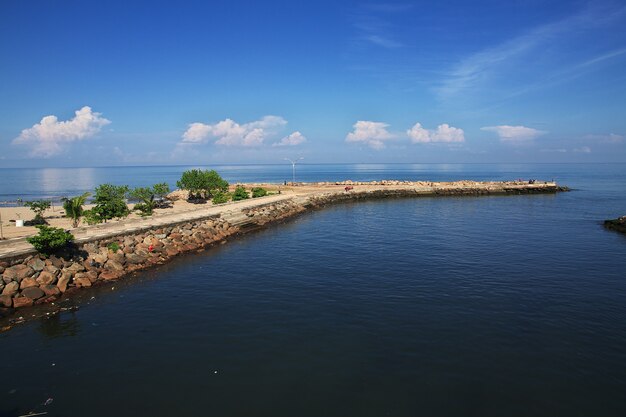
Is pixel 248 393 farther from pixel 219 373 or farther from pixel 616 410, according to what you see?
pixel 616 410

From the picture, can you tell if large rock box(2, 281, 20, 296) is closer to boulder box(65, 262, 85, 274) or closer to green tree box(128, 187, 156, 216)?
boulder box(65, 262, 85, 274)

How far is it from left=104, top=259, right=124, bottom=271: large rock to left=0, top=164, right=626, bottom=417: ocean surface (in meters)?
1.73

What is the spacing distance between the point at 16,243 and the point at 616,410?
3249 cm

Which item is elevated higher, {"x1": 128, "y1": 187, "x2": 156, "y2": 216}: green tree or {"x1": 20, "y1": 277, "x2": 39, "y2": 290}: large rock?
{"x1": 128, "y1": 187, "x2": 156, "y2": 216}: green tree

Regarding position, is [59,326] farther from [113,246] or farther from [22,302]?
[113,246]

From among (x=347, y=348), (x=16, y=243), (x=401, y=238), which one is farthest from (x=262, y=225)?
(x=347, y=348)

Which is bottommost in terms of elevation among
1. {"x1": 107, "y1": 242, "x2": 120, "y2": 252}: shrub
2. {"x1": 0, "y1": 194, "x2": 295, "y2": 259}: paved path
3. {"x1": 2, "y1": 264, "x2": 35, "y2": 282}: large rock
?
{"x1": 2, "y1": 264, "x2": 35, "y2": 282}: large rock

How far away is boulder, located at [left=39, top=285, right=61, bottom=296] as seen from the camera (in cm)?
2198

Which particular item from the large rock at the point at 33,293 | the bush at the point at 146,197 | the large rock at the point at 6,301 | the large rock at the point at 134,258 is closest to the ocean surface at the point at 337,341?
the large rock at the point at 134,258

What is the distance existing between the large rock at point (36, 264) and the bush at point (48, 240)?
0.77 metres

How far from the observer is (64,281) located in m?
23.1

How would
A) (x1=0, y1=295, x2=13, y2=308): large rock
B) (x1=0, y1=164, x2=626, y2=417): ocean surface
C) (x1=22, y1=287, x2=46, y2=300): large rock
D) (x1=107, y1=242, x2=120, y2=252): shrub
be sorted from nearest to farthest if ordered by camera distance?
(x1=0, y1=164, x2=626, y2=417): ocean surface
(x1=0, y1=295, x2=13, y2=308): large rock
(x1=22, y1=287, x2=46, y2=300): large rock
(x1=107, y1=242, x2=120, y2=252): shrub

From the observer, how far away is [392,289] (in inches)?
909

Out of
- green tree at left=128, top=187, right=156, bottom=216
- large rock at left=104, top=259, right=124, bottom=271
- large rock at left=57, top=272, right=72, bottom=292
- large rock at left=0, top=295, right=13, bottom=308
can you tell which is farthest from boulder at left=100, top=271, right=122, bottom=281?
green tree at left=128, top=187, right=156, bottom=216
